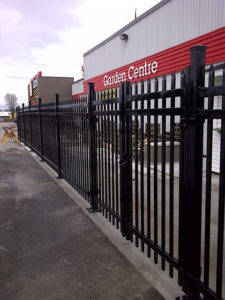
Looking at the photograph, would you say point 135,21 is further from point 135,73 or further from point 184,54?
point 184,54

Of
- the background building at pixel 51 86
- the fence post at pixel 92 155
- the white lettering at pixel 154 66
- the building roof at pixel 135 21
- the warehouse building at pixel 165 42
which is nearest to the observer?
the fence post at pixel 92 155

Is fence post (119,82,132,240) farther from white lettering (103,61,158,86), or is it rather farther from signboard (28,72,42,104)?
signboard (28,72,42,104)

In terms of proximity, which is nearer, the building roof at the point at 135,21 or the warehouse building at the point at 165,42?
the warehouse building at the point at 165,42

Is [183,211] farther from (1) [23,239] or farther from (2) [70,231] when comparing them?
(1) [23,239]

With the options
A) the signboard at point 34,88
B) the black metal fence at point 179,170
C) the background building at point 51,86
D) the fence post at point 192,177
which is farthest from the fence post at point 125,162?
the signboard at point 34,88

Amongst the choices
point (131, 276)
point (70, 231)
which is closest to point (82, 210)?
point (70, 231)

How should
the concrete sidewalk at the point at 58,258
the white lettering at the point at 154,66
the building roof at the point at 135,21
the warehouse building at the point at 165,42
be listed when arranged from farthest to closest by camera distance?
the white lettering at the point at 154,66 < the building roof at the point at 135,21 < the warehouse building at the point at 165,42 < the concrete sidewalk at the point at 58,258

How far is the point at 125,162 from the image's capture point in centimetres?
387

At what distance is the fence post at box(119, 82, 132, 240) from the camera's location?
3.71 m

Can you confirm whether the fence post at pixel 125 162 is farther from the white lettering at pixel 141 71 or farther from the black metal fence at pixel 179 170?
the white lettering at pixel 141 71

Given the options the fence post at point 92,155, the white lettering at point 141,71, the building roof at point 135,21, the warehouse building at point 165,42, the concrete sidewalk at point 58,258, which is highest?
the building roof at point 135,21

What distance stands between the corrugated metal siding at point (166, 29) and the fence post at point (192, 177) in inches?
277

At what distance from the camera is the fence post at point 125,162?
3708 millimetres

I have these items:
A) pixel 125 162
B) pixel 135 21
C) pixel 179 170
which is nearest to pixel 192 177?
pixel 179 170
